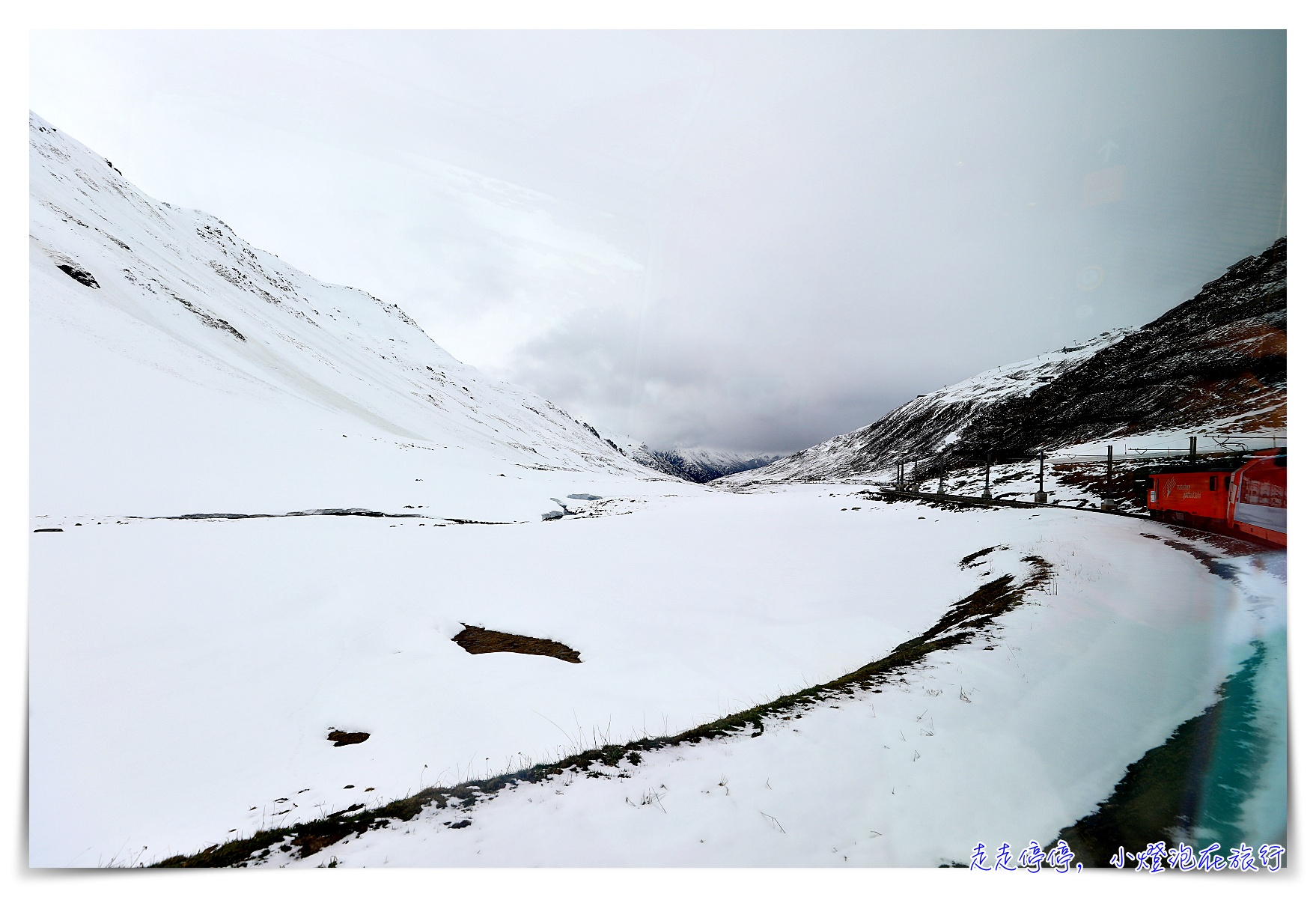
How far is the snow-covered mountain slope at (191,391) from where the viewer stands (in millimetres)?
12719

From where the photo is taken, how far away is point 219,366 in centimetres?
3950

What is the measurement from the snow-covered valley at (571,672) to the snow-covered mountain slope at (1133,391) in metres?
4.27

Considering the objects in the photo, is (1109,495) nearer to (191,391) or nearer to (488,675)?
(488,675)

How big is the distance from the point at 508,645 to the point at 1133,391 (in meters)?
120

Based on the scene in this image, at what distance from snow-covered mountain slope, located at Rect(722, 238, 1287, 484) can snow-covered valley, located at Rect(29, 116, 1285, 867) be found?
4270 mm

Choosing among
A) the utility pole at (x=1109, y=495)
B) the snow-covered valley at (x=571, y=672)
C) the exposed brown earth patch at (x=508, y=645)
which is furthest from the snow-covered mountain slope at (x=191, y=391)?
the utility pole at (x=1109, y=495)

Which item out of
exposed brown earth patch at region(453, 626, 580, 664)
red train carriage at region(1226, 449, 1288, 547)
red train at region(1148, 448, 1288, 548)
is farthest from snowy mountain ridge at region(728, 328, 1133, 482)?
exposed brown earth patch at region(453, 626, 580, 664)

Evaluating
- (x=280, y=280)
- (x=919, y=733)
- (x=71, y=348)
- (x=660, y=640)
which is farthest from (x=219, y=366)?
(x=280, y=280)

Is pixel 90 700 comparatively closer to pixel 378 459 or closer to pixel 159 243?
pixel 378 459

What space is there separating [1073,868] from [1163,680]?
2596 mm

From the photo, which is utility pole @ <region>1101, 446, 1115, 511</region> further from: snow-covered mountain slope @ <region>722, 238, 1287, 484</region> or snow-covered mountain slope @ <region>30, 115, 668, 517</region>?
snow-covered mountain slope @ <region>30, 115, 668, 517</region>

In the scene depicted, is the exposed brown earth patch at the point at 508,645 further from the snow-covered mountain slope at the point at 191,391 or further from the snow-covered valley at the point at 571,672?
the snow-covered mountain slope at the point at 191,391

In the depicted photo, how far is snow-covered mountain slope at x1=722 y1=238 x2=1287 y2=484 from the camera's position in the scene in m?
7.27

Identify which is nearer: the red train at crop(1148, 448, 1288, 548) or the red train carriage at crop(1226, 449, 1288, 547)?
the red train carriage at crop(1226, 449, 1288, 547)
